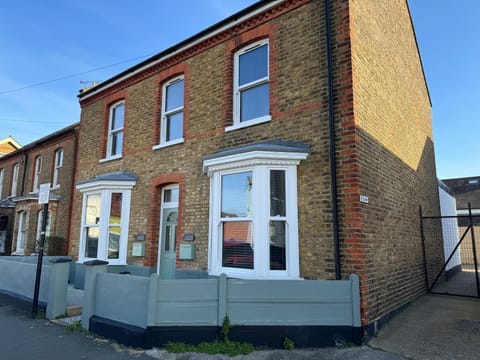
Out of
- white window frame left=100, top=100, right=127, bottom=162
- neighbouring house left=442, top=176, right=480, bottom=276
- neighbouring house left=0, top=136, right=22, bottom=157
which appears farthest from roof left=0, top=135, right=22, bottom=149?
neighbouring house left=442, top=176, right=480, bottom=276

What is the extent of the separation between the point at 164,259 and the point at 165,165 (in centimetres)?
256

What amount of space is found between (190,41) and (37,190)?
11482 millimetres

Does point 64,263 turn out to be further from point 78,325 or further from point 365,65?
point 365,65

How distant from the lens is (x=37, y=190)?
51.1 ft

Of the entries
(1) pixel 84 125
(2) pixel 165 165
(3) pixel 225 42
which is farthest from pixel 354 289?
(1) pixel 84 125

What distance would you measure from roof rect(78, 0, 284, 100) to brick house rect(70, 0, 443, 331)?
4 centimetres

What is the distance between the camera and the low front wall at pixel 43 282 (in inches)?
268

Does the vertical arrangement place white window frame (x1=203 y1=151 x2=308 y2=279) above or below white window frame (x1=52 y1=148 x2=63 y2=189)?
below

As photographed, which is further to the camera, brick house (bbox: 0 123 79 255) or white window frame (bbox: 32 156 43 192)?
white window frame (bbox: 32 156 43 192)

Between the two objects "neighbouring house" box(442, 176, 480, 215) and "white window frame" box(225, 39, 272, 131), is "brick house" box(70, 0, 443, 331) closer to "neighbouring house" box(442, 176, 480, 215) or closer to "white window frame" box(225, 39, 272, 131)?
"white window frame" box(225, 39, 272, 131)

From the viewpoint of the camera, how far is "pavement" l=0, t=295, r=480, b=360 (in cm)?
479

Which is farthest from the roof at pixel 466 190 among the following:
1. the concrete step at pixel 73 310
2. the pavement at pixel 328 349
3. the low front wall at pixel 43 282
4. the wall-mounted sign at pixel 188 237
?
the low front wall at pixel 43 282

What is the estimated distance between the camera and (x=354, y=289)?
17.2ft

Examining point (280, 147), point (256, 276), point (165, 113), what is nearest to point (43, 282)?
point (256, 276)
